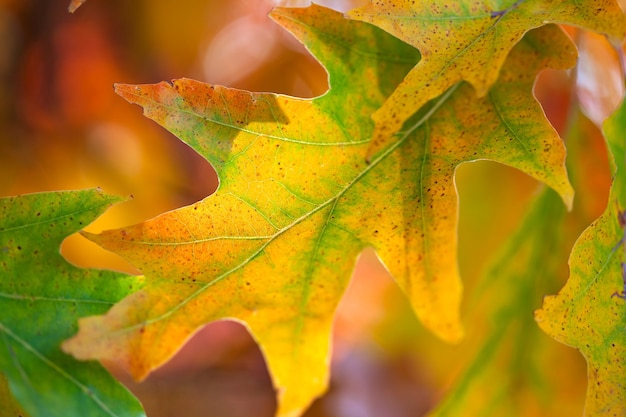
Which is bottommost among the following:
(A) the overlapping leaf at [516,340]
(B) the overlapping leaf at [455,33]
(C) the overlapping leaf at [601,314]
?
(A) the overlapping leaf at [516,340]

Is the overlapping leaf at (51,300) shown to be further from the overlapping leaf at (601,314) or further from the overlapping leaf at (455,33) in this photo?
the overlapping leaf at (601,314)

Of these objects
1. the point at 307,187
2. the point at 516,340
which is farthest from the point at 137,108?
the point at 516,340

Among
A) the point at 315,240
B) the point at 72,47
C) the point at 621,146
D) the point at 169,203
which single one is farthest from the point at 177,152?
the point at 621,146

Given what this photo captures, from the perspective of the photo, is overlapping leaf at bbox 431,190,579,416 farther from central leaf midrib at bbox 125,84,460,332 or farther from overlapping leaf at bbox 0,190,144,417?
overlapping leaf at bbox 0,190,144,417

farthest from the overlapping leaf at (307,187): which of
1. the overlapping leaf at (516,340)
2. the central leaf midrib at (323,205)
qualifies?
the overlapping leaf at (516,340)

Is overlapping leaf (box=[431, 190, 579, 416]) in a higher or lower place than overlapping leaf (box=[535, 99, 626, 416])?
lower

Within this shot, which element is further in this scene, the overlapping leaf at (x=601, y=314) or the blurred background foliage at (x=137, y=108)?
the blurred background foliage at (x=137, y=108)

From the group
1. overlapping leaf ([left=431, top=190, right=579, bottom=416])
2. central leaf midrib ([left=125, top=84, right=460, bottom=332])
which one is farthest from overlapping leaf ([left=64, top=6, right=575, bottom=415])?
overlapping leaf ([left=431, top=190, right=579, bottom=416])
